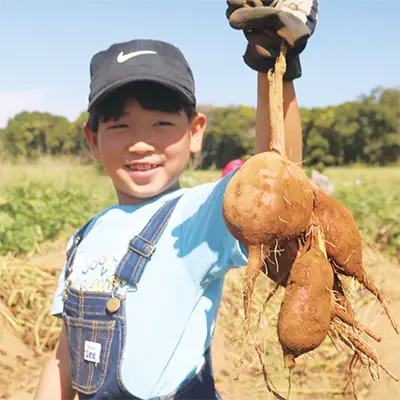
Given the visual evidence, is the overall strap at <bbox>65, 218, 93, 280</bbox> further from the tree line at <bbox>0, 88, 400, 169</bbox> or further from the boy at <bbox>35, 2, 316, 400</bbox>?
the tree line at <bbox>0, 88, 400, 169</bbox>

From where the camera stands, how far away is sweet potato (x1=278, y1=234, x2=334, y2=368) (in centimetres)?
111

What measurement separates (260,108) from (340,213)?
32 centimetres

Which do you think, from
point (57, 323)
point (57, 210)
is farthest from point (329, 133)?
point (57, 323)

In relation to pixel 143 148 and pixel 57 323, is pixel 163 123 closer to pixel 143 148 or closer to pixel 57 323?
pixel 143 148

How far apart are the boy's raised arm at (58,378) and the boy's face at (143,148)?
565 millimetres

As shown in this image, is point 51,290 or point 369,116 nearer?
point 51,290

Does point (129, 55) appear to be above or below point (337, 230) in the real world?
above

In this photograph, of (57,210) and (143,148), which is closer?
(143,148)

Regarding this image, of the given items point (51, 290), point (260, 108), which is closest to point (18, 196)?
point (51, 290)

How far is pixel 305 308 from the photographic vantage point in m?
1.12

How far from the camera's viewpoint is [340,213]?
3.97 feet

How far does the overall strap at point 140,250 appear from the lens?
140 centimetres

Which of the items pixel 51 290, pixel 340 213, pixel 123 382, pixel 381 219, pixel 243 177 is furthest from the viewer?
pixel 381 219

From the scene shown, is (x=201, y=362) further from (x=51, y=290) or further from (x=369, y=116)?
(x=369, y=116)
